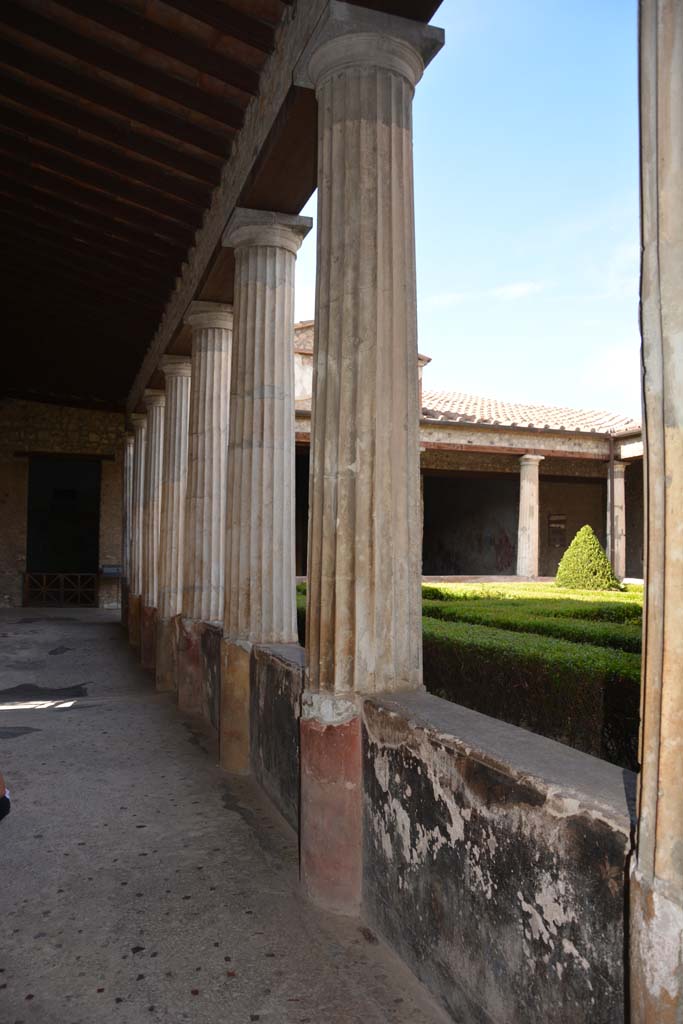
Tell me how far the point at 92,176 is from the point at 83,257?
1.75 metres

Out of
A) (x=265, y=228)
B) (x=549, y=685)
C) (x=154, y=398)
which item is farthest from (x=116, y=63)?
(x=154, y=398)

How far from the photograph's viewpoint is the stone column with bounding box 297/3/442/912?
293 centimetres

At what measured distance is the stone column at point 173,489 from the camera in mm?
7754

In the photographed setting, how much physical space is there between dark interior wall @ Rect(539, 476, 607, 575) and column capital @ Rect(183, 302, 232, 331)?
588 inches

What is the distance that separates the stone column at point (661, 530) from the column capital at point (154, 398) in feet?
29.0

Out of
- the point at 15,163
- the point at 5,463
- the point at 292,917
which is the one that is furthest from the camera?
the point at 5,463

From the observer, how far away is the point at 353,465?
295cm

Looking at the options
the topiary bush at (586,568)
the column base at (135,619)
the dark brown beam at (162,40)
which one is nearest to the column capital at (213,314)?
the dark brown beam at (162,40)

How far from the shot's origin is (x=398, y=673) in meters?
2.95

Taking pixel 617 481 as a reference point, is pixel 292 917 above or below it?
below

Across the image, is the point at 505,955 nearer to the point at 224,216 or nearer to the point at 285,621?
the point at 285,621

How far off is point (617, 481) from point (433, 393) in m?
5.94

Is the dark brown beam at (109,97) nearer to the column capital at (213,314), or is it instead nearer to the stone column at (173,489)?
the column capital at (213,314)

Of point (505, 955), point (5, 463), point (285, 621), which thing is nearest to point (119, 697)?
point (285, 621)
